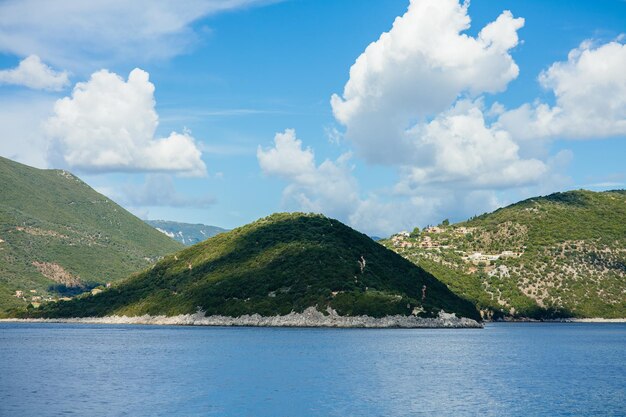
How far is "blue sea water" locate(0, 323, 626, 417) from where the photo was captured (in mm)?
63344

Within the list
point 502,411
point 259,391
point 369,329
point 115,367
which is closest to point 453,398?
point 502,411

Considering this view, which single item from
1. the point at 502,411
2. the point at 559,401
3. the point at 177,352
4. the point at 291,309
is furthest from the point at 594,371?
the point at 291,309

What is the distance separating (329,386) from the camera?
77188mm

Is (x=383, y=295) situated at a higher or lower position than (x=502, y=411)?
higher

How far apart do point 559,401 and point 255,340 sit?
8236 cm

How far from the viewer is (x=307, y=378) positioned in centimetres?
8350

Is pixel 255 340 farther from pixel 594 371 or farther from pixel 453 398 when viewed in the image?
pixel 453 398

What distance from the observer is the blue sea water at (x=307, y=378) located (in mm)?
63344

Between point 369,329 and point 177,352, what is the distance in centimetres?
7461

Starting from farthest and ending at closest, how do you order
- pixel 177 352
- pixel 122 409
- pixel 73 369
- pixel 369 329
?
1. pixel 369 329
2. pixel 177 352
3. pixel 73 369
4. pixel 122 409

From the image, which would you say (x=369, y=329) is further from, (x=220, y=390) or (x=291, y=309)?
(x=220, y=390)

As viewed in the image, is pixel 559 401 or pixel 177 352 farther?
pixel 177 352

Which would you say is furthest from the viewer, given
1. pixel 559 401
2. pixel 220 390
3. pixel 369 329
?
pixel 369 329

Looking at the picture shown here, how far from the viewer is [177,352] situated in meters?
117
